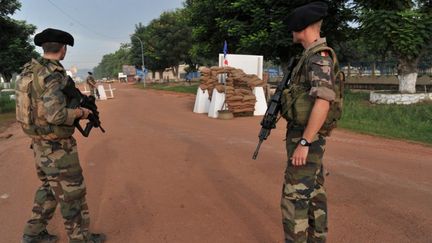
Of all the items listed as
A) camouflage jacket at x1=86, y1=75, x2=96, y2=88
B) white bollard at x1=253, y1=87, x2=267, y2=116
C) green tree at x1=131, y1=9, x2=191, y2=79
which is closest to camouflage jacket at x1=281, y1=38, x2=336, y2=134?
white bollard at x1=253, y1=87, x2=267, y2=116

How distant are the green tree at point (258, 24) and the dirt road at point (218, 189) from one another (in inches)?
378

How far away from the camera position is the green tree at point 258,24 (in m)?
17.6

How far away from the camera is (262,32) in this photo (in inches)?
698

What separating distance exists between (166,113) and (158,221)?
10.8 metres

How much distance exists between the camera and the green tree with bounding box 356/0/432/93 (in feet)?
43.3

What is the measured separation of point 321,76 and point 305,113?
0.89 feet

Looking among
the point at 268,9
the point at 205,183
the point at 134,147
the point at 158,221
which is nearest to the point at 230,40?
the point at 268,9

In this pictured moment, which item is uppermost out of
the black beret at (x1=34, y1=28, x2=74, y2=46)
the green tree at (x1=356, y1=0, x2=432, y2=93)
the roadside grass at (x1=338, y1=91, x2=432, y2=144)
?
the green tree at (x1=356, y1=0, x2=432, y2=93)

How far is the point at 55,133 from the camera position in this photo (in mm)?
3197

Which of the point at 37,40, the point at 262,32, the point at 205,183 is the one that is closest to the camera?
the point at 37,40

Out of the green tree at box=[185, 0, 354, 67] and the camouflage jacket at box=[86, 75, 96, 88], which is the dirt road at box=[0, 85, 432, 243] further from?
the green tree at box=[185, 0, 354, 67]

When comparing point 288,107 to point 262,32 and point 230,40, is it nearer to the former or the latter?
point 262,32

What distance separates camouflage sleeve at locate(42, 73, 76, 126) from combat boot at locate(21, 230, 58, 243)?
120 centimetres

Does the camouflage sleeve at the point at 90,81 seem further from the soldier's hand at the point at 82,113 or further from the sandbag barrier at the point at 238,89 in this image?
the soldier's hand at the point at 82,113
